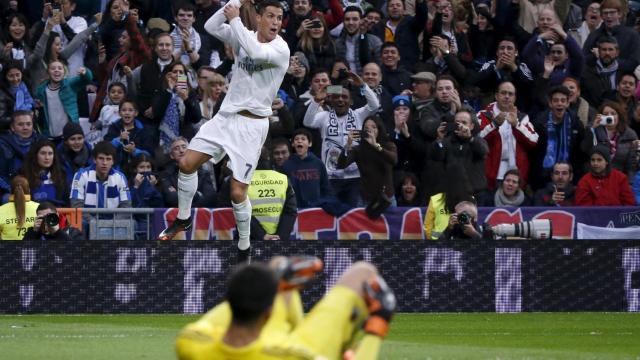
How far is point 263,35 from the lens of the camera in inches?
548

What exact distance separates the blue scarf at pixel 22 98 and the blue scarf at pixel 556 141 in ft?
24.3

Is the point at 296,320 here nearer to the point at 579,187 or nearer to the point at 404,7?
the point at 579,187

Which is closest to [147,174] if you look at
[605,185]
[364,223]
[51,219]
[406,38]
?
[51,219]

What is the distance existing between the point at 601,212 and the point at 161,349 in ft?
25.5

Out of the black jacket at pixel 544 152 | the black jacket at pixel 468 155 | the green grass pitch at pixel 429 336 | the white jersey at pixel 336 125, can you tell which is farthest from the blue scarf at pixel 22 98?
the black jacket at pixel 544 152

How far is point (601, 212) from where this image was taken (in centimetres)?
1767

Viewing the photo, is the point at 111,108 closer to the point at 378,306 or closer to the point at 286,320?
the point at 286,320

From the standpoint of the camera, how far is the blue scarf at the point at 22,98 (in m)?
20.1

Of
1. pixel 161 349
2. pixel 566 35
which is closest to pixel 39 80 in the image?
pixel 566 35

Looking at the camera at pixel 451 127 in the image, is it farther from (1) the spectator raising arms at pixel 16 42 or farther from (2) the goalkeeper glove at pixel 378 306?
(2) the goalkeeper glove at pixel 378 306

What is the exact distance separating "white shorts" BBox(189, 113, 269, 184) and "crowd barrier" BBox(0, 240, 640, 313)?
6.95 feet

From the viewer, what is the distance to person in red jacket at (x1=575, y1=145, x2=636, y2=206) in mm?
18234

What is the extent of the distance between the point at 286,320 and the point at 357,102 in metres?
12.6

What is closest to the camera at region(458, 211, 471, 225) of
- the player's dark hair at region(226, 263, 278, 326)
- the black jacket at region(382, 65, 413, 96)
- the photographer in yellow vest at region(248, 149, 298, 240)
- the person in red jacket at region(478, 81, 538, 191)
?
the photographer in yellow vest at region(248, 149, 298, 240)
